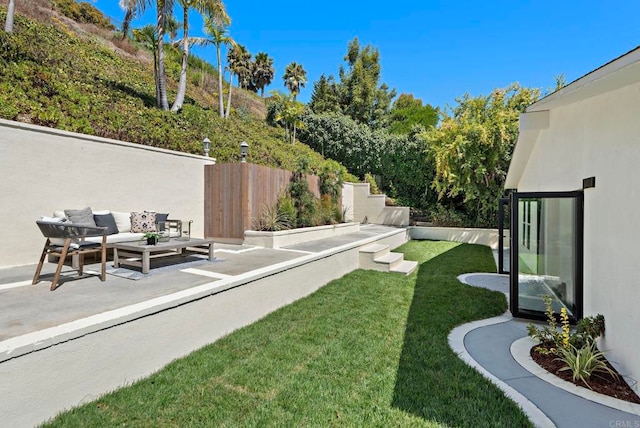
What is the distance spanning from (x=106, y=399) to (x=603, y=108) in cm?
600

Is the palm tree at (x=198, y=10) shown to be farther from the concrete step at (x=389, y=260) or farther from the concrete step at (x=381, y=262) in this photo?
the concrete step at (x=389, y=260)

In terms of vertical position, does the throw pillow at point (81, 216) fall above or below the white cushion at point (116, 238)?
above

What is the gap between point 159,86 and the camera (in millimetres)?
14531

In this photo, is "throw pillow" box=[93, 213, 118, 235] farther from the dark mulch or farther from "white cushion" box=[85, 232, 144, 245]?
the dark mulch

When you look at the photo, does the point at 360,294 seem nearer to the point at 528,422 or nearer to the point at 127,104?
the point at 528,422

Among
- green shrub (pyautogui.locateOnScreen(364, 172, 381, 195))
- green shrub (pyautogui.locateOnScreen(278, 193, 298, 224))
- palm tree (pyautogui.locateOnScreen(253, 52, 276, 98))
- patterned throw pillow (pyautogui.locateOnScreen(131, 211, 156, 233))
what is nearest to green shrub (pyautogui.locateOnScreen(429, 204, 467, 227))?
green shrub (pyautogui.locateOnScreen(364, 172, 381, 195))

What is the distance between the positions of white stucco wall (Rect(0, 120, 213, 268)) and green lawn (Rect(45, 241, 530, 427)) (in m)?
4.87

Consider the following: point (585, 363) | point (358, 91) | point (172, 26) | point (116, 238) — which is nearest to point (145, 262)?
point (116, 238)

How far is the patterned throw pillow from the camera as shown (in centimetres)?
741

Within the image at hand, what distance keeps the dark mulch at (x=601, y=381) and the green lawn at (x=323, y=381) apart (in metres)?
0.89

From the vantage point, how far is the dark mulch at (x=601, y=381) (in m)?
3.02

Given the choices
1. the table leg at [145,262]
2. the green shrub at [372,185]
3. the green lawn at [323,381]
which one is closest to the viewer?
the green lawn at [323,381]

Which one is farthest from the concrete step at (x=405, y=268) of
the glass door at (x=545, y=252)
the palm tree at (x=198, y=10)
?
the palm tree at (x=198, y=10)

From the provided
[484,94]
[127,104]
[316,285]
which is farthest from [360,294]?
[484,94]
